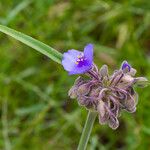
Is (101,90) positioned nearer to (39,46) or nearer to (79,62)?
(79,62)

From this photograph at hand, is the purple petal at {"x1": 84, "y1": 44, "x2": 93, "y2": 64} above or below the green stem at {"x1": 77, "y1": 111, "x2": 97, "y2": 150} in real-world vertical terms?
above

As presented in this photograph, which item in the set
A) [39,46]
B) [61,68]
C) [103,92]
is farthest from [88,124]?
[61,68]

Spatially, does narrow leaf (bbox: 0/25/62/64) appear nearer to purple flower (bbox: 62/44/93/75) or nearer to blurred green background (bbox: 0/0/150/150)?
purple flower (bbox: 62/44/93/75)

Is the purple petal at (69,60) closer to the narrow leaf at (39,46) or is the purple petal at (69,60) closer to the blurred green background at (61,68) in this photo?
the narrow leaf at (39,46)

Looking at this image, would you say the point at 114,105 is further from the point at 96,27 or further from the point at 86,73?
the point at 96,27

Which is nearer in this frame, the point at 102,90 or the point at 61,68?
the point at 102,90

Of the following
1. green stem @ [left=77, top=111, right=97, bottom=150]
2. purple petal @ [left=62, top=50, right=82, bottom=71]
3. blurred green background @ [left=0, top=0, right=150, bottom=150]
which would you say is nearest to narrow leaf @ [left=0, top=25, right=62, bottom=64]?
purple petal @ [left=62, top=50, right=82, bottom=71]

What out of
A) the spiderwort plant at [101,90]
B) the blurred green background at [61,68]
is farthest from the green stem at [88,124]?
the blurred green background at [61,68]
